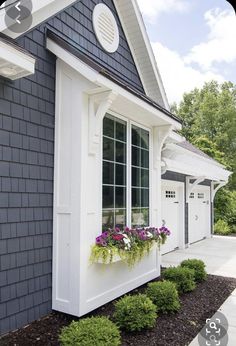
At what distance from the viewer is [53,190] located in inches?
175

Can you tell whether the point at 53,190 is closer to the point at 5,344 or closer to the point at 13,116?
the point at 13,116

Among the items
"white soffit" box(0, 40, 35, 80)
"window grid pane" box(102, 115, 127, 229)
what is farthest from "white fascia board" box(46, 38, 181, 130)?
"white soffit" box(0, 40, 35, 80)

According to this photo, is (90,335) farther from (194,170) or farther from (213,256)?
(194,170)

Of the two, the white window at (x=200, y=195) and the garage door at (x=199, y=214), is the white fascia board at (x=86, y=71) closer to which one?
the garage door at (x=199, y=214)

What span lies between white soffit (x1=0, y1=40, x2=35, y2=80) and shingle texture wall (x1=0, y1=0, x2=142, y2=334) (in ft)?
0.76

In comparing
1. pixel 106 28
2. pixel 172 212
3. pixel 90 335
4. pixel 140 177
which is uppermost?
pixel 106 28

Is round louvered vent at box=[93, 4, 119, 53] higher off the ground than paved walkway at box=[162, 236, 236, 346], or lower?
higher

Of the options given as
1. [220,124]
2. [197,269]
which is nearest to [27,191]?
[197,269]

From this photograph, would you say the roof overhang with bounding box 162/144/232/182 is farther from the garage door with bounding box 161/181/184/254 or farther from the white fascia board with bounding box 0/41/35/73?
the white fascia board with bounding box 0/41/35/73

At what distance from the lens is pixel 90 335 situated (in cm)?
303

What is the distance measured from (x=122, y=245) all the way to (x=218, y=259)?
4.79 meters

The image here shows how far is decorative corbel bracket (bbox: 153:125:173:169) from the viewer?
6.37 m

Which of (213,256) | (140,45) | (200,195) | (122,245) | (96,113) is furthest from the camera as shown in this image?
(200,195)

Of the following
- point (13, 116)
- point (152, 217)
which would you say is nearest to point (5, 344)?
point (13, 116)
